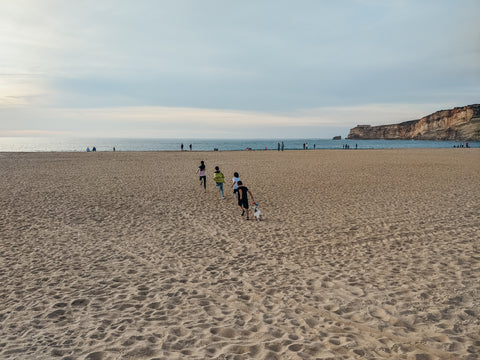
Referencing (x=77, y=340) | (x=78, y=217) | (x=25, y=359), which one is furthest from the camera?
(x=78, y=217)

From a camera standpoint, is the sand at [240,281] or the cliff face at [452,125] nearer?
the sand at [240,281]

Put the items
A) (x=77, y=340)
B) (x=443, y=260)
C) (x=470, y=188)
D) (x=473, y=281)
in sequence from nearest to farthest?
1. (x=77, y=340)
2. (x=473, y=281)
3. (x=443, y=260)
4. (x=470, y=188)

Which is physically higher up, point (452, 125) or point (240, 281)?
point (452, 125)

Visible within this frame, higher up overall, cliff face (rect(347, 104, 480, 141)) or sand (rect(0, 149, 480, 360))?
cliff face (rect(347, 104, 480, 141))

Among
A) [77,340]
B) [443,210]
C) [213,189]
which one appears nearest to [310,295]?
[77,340]

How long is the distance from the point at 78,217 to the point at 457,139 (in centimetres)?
18491

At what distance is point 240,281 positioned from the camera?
6605 mm

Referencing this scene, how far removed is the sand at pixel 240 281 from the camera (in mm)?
4484

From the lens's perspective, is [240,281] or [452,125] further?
[452,125]

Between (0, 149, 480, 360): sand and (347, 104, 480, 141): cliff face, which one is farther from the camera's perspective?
(347, 104, 480, 141): cliff face

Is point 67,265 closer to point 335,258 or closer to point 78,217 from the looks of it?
point 78,217

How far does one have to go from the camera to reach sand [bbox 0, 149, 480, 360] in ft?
14.7

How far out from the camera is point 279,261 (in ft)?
25.2

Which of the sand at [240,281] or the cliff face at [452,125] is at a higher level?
the cliff face at [452,125]
